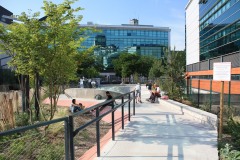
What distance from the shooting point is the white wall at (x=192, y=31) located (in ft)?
182

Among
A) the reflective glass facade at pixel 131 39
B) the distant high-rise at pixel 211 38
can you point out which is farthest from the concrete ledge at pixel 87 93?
the reflective glass facade at pixel 131 39

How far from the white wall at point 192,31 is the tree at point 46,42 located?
46.0m

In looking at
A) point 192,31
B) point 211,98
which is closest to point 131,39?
point 192,31

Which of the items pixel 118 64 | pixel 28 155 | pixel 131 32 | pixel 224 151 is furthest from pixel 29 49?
pixel 131 32

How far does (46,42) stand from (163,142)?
4.11 m

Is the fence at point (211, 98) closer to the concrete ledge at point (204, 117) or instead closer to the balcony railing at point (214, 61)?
the concrete ledge at point (204, 117)

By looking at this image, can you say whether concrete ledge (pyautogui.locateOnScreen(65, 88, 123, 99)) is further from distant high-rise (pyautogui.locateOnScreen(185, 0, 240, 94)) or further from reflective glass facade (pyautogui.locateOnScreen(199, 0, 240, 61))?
reflective glass facade (pyautogui.locateOnScreen(199, 0, 240, 61))

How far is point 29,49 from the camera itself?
8227 mm

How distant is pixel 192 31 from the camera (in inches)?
2388

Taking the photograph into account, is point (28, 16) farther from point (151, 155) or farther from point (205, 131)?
point (205, 131)

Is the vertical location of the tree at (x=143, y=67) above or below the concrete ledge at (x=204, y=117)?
above

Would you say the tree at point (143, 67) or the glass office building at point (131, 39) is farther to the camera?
the glass office building at point (131, 39)

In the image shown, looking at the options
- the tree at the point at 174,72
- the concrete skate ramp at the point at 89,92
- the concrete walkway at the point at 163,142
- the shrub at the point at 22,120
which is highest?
the tree at the point at 174,72

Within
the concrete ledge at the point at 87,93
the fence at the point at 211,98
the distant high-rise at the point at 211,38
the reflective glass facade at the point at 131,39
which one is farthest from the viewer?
the reflective glass facade at the point at 131,39
